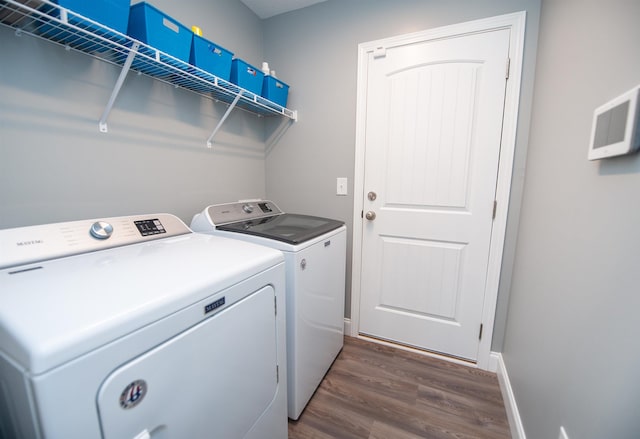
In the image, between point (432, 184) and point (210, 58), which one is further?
point (432, 184)

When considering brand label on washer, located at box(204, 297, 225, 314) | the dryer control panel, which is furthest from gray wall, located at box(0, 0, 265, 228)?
brand label on washer, located at box(204, 297, 225, 314)

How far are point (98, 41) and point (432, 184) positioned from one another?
5.98 ft

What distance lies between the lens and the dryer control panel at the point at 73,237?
82 centimetres

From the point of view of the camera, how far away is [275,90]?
1861 mm

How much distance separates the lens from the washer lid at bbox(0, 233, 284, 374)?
0.46m

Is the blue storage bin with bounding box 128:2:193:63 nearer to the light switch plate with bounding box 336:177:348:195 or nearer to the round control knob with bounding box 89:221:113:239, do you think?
the round control knob with bounding box 89:221:113:239

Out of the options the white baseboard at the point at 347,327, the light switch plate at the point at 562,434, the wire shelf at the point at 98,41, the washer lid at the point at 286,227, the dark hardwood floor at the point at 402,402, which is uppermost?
the wire shelf at the point at 98,41

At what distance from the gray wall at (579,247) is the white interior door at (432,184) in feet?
0.87

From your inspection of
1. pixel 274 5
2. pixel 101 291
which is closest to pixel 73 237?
pixel 101 291

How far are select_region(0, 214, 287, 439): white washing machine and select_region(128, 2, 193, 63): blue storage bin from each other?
0.76 meters

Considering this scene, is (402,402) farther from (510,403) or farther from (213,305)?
(213,305)

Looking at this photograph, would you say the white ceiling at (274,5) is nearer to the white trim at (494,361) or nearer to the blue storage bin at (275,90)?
the blue storage bin at (275,90)

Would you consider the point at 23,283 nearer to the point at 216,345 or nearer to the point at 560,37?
the point at 216,345

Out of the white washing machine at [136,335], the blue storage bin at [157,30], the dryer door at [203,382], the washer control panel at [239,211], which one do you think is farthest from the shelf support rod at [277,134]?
the dryer door at [203,382]
